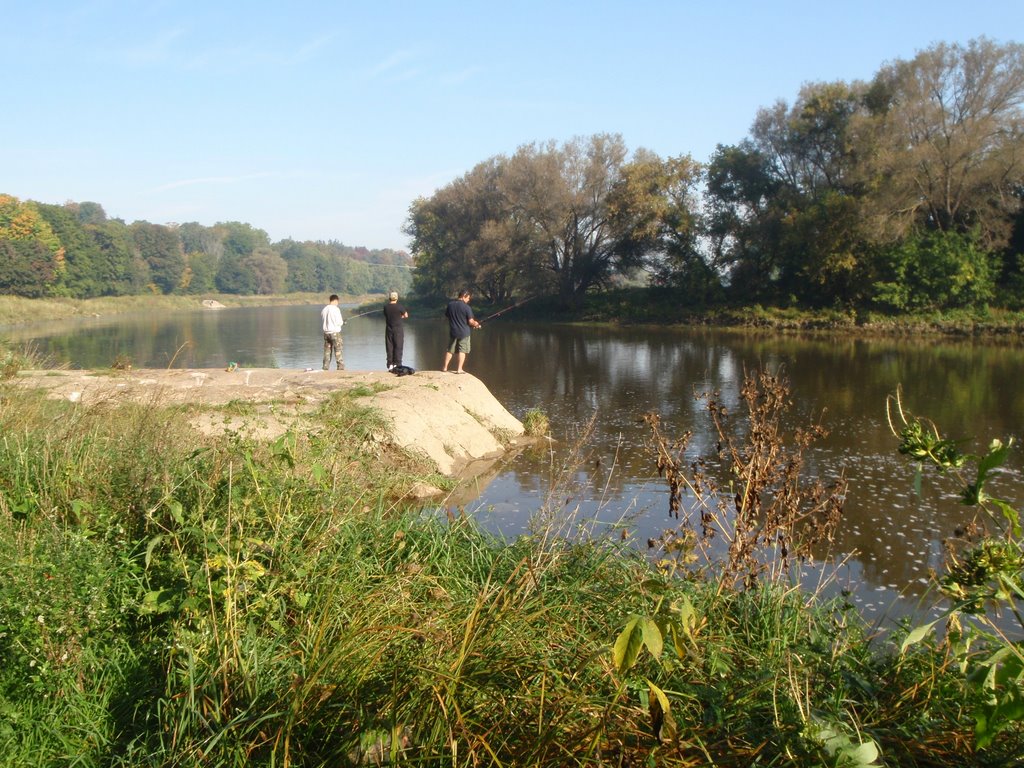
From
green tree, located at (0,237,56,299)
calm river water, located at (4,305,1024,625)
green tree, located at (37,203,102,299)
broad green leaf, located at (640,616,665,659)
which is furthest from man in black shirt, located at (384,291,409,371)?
green tree, located at (37,203,102,299)

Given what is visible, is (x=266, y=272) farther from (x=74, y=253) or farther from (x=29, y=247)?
(x=29, y=247)

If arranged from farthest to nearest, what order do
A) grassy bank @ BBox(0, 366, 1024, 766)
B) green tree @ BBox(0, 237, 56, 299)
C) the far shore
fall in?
green tree @ BBox(0, 237, 56, 299)
the far shore
grassy bank @ BBox(0, 366, 1024, 766)

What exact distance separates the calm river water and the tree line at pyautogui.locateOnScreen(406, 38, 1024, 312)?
6670mm

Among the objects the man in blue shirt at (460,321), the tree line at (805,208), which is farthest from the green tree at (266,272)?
the man in blue shirt at (460,321)

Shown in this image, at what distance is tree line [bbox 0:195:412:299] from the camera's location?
273ft

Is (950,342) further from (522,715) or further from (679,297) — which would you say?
(522,715)

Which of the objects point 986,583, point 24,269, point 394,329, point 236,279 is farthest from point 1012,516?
point 236,279

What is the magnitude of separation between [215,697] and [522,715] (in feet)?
4.22

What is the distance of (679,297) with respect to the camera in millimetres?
50562

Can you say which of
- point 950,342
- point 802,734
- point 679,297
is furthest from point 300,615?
point 679,297

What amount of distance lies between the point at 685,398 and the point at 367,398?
8.29 meters

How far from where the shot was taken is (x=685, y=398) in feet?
63.8

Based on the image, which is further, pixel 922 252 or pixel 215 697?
pixel 922 252

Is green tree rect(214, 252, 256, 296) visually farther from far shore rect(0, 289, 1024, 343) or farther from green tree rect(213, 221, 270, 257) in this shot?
far shore rect(0, 289, 1024, 343)
